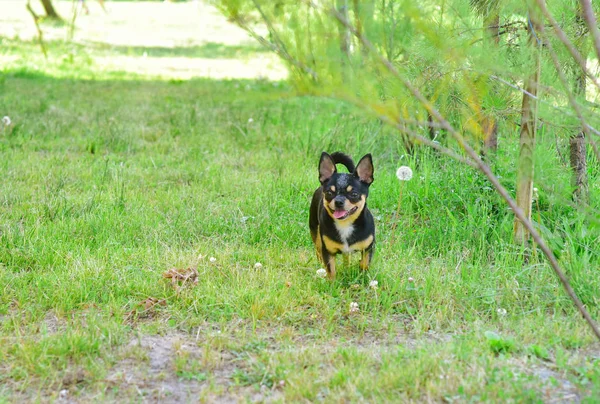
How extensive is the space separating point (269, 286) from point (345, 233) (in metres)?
0.47

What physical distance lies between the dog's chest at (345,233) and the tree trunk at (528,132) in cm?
85

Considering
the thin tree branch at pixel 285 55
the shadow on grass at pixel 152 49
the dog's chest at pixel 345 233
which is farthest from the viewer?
the shadow on grass at pixel 152 49

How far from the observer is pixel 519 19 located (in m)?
4.03

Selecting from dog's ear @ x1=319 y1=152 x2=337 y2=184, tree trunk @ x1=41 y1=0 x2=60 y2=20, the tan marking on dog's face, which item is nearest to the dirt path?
tree trunk @ x1=41 y1=0 x2=60 y2=20

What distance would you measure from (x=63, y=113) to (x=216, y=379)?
5734 mm

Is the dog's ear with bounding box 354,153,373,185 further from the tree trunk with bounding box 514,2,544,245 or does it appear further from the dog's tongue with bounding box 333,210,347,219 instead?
the tree trunk with bounding box 514,2,544,245

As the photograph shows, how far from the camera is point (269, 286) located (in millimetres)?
3711

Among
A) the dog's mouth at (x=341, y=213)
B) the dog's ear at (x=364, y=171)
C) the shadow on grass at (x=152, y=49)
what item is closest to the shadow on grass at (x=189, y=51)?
the shadow on grass at (x=152, y=49)

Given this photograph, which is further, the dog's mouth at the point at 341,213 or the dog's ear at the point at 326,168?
the dog's ear at the point at 326,168

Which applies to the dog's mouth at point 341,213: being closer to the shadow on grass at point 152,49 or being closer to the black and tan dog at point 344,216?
the black and tan dog at point 344,216

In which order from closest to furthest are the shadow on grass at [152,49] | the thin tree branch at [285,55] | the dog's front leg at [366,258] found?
the thin tree branch at [285,55] < the dog's front leg at [366,258] < the shadow on grass at [152,49]

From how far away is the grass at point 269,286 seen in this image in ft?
9.34

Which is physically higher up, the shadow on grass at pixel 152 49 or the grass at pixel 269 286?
the shadow on grass at pixel 152 49

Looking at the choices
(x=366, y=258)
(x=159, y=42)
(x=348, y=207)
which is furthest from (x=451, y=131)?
(x=159, y=42)
